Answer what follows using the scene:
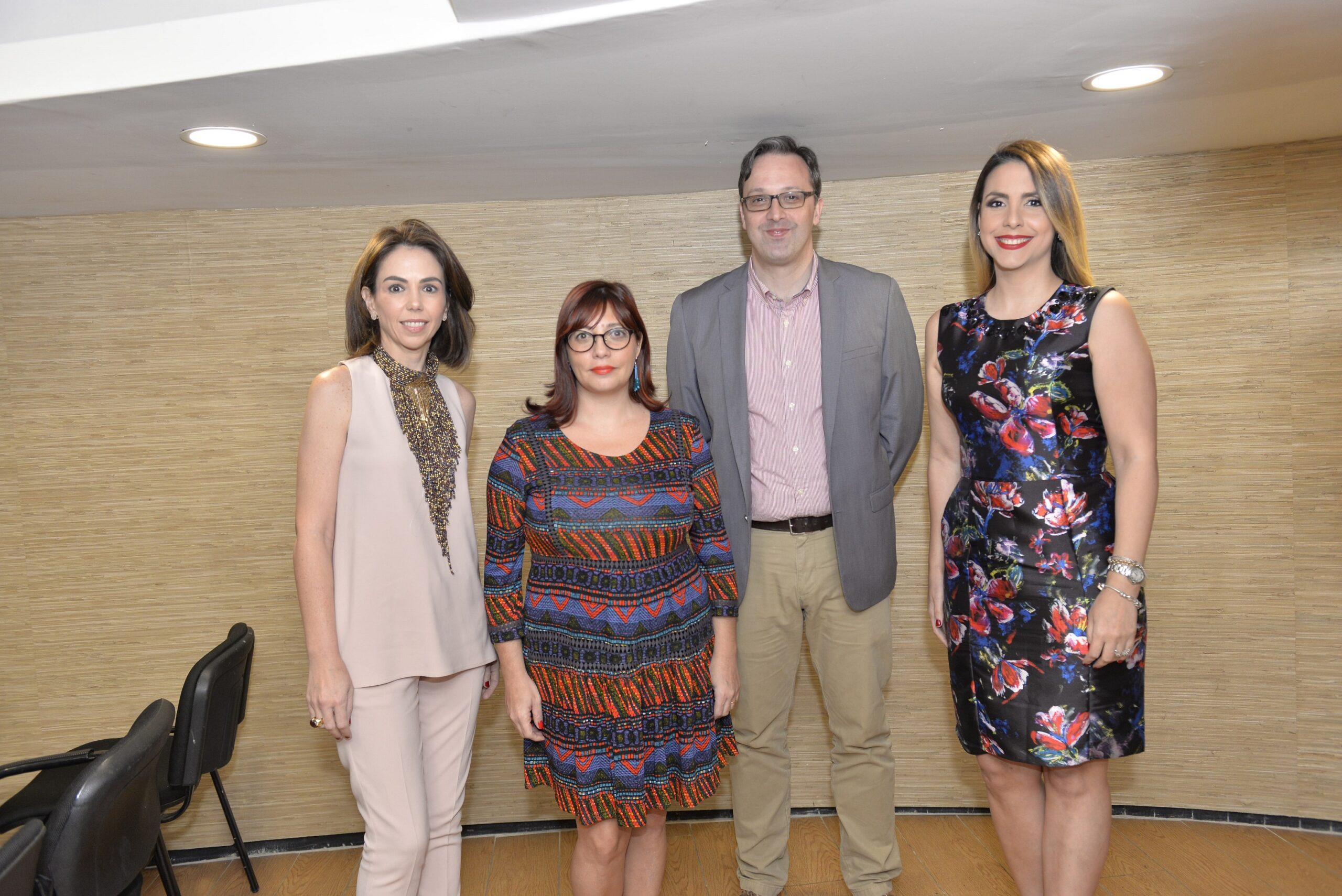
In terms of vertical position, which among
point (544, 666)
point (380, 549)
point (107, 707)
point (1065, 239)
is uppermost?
point (1065, 239)

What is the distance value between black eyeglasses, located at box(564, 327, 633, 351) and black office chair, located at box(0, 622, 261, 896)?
1483 mm

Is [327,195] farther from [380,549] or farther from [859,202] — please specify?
[859,202]

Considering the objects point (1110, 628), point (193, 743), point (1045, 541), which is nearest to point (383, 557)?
point (193, 743)

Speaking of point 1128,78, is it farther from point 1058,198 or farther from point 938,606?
point 938,606

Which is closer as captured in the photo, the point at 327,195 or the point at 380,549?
the point at 380,549

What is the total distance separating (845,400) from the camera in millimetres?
2805

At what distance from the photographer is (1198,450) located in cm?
339

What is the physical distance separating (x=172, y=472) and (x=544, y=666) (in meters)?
1.94

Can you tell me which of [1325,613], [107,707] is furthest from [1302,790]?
[107,707]

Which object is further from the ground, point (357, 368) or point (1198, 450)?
point (357, 368)

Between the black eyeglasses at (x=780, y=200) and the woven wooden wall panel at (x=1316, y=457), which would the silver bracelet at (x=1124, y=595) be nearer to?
the black eyeglasses at (x=780, y=200)

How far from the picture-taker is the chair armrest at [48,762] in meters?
2.50

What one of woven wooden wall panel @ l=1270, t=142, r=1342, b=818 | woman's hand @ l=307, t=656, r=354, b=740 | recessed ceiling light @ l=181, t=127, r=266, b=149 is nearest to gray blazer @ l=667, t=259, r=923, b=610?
woman's hand @ l=307, t=656, r=354, b=740

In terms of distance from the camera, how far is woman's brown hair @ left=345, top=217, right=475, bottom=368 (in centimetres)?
234
